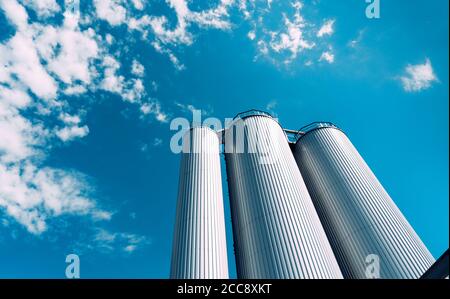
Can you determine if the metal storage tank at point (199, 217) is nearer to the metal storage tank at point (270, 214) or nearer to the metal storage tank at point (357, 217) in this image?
the metal storage tank at point (270, 214)

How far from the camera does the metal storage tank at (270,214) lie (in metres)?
11.5

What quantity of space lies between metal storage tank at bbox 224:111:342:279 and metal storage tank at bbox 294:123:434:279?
98.4 inches

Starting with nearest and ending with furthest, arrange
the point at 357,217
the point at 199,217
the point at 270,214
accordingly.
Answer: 1. the point at 270,214
2. the point at 199,217
3. the point at 357,217

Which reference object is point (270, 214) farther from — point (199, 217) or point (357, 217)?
point (357, 217)

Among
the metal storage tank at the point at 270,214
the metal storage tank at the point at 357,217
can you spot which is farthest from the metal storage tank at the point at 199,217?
the metal storage tank at the point at 357,217

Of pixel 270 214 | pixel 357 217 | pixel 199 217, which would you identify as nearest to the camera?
pixel 270 214

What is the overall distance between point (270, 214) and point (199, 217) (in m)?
3.67

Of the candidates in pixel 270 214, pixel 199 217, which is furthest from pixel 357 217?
pixel 199 217

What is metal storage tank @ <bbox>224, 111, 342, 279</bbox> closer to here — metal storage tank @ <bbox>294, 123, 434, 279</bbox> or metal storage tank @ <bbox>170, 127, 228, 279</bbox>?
metal storage tank @ <bbox>170, 127, 228, 279</bbox>

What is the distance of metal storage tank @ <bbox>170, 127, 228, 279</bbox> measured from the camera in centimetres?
1229

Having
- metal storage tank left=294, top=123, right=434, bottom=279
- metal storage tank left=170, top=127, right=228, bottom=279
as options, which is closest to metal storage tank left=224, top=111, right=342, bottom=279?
metal storage tank left=170, top=127, right=228, bottom=279

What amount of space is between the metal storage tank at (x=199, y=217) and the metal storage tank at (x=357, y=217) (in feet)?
22.0

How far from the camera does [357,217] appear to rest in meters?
15.1

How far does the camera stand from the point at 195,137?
1945 cm
